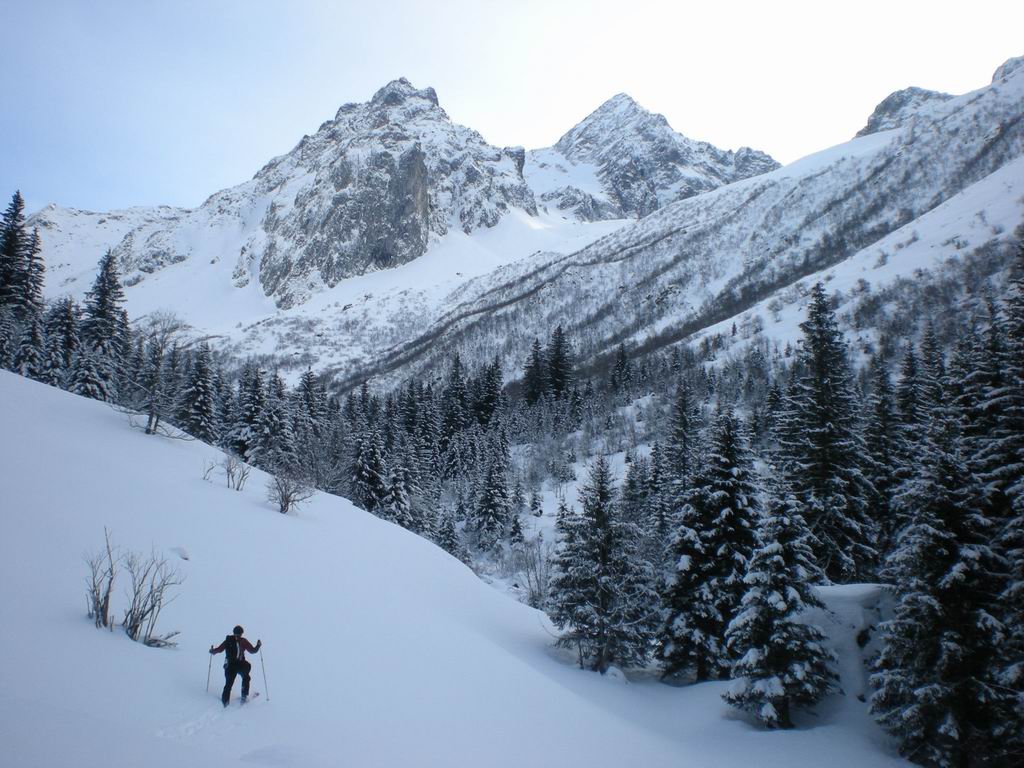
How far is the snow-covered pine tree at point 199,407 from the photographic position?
1677 inches

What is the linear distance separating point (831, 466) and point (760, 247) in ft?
542

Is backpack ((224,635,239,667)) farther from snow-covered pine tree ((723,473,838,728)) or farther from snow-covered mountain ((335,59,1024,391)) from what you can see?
snow-covered mountain ((335,59,1024,391))

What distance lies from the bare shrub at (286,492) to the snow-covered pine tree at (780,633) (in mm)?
16789

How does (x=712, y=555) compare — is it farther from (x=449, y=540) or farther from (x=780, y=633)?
(x=449, y=540)

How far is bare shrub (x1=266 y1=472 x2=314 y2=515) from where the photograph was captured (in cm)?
2155

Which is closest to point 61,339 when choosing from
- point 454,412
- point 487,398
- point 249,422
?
point 249,422

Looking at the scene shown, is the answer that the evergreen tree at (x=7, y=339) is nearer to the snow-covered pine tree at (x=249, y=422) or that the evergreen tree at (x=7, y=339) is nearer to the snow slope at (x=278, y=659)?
the snow-covered pine tree at (x=249, y=422)

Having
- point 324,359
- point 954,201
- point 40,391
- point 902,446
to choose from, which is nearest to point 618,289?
point 954,201

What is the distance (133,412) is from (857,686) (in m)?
29.4

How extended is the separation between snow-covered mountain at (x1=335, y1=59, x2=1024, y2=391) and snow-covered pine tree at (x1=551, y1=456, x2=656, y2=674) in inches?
4232

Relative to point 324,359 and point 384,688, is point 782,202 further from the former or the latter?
point 384,688

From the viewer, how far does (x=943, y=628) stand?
40.0ft

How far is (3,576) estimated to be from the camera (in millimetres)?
9797

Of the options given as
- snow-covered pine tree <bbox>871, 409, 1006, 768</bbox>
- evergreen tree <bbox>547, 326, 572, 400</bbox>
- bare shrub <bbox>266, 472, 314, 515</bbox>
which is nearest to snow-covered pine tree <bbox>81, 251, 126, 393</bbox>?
bare shrub <bbox>266, 472, 314, 515</bbox>
